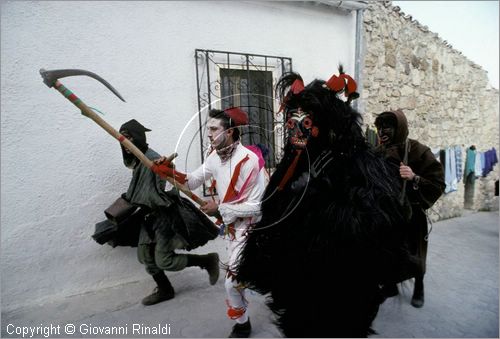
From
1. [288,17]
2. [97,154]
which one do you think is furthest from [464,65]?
[97,154]

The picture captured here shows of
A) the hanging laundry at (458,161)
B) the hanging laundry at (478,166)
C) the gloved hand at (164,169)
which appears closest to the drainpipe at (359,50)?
the hanging laundry at (458,161)

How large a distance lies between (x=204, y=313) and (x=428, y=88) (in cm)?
636

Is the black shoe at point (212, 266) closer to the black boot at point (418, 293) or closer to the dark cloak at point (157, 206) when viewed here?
the dark cloak at point (157, 206)

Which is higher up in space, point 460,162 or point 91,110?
point 91,110

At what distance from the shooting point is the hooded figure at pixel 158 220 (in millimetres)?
2902

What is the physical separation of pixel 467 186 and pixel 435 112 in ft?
9.26

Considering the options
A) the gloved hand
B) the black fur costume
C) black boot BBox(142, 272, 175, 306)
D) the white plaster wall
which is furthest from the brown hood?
black boot BBox(142, 272, 175, 306)

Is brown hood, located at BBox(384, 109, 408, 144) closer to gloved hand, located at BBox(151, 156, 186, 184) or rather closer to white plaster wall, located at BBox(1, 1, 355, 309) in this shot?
gloved hand, located at BBox(151, 156, 186, 184)

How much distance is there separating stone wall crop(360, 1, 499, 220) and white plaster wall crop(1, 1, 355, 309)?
281cm

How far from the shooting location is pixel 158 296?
10.5ft

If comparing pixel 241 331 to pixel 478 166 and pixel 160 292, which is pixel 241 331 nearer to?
pixel 160 292

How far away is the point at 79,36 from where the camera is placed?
3088mm

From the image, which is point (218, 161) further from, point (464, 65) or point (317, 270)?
point (464, 65)

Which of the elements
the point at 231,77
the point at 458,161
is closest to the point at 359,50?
the point at 231,77
